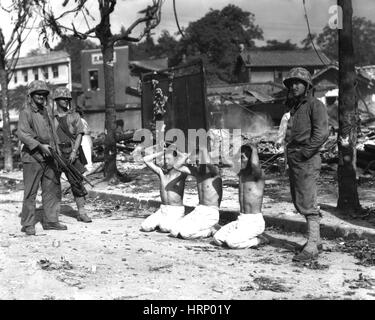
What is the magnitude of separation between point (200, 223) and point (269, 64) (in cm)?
5384

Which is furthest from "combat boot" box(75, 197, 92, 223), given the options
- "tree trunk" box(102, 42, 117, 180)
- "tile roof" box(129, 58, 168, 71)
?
"tile roof" box(129, 58, 168, 71)

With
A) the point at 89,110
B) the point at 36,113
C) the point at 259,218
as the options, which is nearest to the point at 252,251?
the point at 259,218

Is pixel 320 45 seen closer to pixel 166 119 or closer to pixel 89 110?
pixel 89 110

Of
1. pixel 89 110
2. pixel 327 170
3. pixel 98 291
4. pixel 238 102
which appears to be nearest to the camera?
pixel 98 291

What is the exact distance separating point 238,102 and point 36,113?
2898 cm

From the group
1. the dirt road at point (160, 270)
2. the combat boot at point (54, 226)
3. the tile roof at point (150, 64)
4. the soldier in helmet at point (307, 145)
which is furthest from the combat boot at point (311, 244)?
the tile roof at point (150, 64)

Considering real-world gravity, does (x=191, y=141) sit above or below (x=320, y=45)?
below

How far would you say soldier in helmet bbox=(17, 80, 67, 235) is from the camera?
7.97 metres

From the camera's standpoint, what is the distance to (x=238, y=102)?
36438 mm

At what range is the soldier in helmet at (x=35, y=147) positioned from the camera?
26.1 ft

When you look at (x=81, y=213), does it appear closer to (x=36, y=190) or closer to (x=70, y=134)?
(x=36, y=190)

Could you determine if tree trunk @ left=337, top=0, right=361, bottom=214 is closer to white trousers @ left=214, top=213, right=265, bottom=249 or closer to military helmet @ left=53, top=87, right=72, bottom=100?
white trousers @ left=214, top=213, right=265, bottom=249

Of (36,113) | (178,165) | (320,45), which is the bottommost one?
(178,165)

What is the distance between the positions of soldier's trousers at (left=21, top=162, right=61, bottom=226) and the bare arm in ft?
4.41
